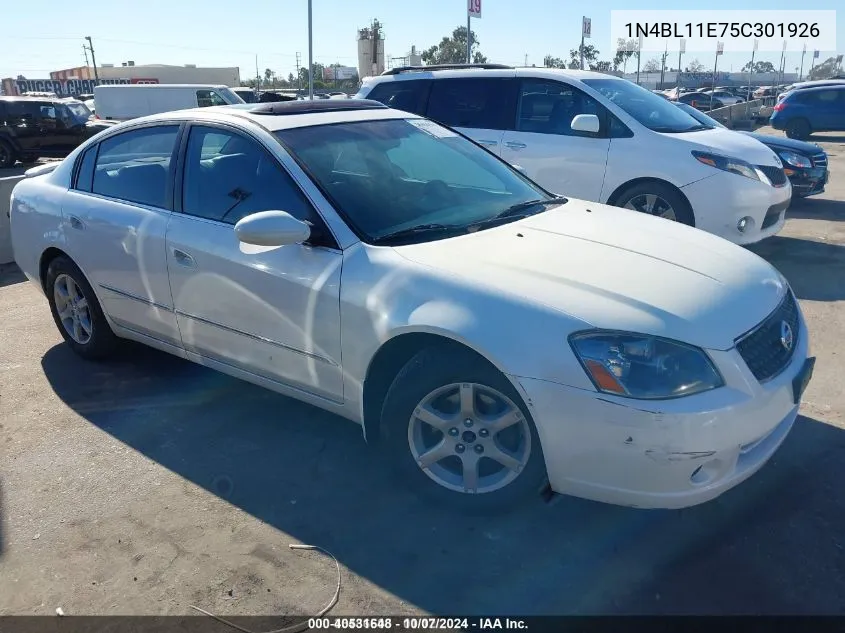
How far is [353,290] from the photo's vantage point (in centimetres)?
304

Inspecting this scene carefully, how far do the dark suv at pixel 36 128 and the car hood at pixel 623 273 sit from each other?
17376mm


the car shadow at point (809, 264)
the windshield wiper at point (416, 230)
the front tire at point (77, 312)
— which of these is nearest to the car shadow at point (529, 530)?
the front tire at point (77, 312)

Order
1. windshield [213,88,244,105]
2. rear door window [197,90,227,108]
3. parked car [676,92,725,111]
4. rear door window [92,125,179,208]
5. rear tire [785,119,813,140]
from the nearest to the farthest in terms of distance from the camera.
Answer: rear door window [92,125,179,208]
rear tire [785,119,813,140]
windshield [213,88,244,105]
rear door window [197,90,227,108]
parked car [676,92,725,111]

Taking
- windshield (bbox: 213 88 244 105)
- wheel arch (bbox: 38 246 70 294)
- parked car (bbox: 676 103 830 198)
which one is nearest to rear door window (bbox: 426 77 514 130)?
wheel arch (bbox: 38 246 70 294)

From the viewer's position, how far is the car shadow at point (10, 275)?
7.19 m

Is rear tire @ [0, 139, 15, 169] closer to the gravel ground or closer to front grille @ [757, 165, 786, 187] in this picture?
the gravel ground

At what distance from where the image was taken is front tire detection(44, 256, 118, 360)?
4.54 m

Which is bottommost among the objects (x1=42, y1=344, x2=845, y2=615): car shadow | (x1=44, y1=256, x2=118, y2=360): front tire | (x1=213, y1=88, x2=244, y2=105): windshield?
(x1=42, y1=344, x2=845, y2=615): car shadow

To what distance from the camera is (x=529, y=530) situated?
9.79 feet

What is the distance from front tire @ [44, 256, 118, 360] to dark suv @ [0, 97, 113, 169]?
1480 centimetres

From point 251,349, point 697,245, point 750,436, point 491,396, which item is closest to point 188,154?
point 251,349

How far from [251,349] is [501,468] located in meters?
1.38

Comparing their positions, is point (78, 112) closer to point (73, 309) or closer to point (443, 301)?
point (73, 309)

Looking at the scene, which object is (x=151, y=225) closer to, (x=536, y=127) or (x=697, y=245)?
(x=697, y=245)
